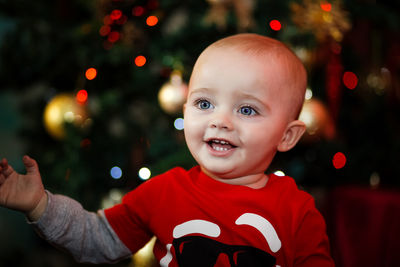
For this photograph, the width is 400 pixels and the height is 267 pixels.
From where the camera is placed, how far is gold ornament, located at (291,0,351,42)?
1.30 meters

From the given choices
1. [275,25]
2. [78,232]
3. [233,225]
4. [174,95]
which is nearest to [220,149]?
[233,225]

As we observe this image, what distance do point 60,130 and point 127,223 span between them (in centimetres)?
76

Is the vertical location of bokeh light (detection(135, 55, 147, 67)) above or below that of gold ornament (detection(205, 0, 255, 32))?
below

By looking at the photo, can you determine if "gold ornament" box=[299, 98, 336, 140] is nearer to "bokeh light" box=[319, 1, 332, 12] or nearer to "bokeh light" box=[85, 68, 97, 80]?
"bokeh light" box=[319, 1, 332, 12]

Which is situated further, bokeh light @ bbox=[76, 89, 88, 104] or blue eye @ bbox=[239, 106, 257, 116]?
bokeh light @ bbox=[76, 89, 88, 104]

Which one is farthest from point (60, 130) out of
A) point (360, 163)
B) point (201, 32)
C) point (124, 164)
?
point (360, 163)

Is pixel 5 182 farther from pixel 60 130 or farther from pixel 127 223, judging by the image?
pixel 60 130

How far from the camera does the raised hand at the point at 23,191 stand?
713 mm

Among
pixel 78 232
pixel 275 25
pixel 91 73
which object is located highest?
pixel 275 25

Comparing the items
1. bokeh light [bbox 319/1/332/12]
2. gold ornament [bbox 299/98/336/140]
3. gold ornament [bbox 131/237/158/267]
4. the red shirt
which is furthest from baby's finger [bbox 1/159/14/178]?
bokeh light [bbox 319/1/332/12]

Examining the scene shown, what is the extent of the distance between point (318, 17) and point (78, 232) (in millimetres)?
977

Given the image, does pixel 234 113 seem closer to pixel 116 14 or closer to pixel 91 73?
pixel 91 73

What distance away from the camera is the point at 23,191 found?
0.73m

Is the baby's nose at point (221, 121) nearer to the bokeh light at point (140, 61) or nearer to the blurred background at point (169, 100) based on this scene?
the blurred background at point (169, 100)
